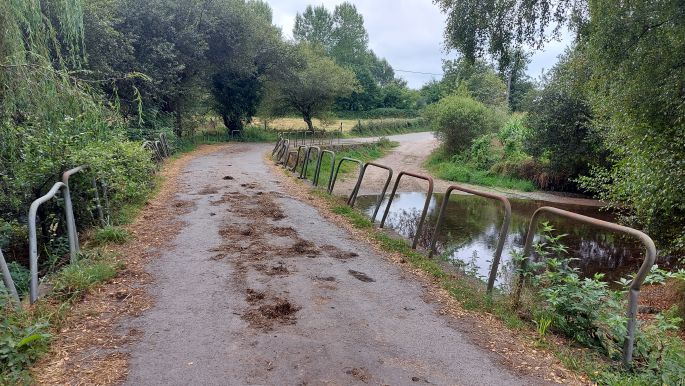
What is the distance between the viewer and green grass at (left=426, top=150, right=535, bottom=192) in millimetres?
20594

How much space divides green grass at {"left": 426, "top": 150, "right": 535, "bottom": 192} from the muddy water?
374cm

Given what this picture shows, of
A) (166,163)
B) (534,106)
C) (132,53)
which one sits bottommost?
(166,163)

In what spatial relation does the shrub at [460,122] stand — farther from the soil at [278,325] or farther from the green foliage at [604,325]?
the green foliage at [604,325]

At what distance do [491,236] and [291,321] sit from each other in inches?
336

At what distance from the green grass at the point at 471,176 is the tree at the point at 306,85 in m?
9.84

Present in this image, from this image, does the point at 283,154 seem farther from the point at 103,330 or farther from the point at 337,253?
the point at 103,330

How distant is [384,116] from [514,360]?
55758 millimetres

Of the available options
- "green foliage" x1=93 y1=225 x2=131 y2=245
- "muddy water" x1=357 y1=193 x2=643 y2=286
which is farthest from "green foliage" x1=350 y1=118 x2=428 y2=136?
"green foliage" x1=93 y1=225 x2=131 y2=245

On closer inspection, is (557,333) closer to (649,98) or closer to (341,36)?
(649,98)

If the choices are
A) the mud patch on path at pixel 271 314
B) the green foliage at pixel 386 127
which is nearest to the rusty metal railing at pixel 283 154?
the mud patch on path at pixel 271 314

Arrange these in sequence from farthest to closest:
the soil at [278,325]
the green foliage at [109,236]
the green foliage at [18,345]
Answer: the green foliage at [109,236] → the soil at [278,325] → the green foliage at [18,345]

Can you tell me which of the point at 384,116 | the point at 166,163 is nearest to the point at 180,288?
the point at 166,163

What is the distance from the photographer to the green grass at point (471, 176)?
20.6m

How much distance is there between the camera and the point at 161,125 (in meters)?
20.3
